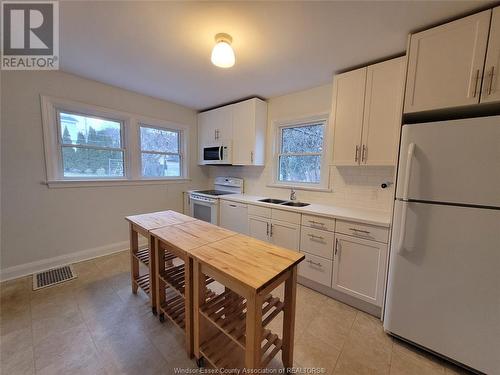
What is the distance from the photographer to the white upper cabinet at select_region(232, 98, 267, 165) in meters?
3.02

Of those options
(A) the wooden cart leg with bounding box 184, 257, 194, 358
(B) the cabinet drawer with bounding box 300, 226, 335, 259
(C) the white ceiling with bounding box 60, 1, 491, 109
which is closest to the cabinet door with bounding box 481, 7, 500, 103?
(C) the white ceiling with bounding box 60, 1, 491, 109

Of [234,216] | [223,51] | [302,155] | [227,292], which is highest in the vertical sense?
[223,51]

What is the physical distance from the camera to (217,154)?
3459 millimetres

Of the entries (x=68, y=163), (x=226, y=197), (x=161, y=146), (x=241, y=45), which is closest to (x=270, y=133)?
(x=226, y=197)

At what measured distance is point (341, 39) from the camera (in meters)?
1.68

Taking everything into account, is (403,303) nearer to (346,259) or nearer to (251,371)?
(346,259)

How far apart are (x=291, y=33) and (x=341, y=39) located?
45 cm

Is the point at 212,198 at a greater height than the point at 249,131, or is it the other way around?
the point at 249,131

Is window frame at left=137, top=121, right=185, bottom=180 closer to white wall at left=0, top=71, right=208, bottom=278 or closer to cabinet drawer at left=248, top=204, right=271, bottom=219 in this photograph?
white wall at left=0, top=71, right=208, bottom=278

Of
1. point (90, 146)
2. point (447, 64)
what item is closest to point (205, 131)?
point (90, 146)

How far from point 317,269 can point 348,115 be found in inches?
67.3

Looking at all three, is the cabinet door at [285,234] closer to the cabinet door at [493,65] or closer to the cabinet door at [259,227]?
the cabinet door at [259,227]

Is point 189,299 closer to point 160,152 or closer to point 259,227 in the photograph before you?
point 259,227

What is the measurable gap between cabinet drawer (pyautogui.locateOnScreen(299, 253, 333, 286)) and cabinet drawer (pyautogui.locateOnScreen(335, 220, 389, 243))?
395mm
